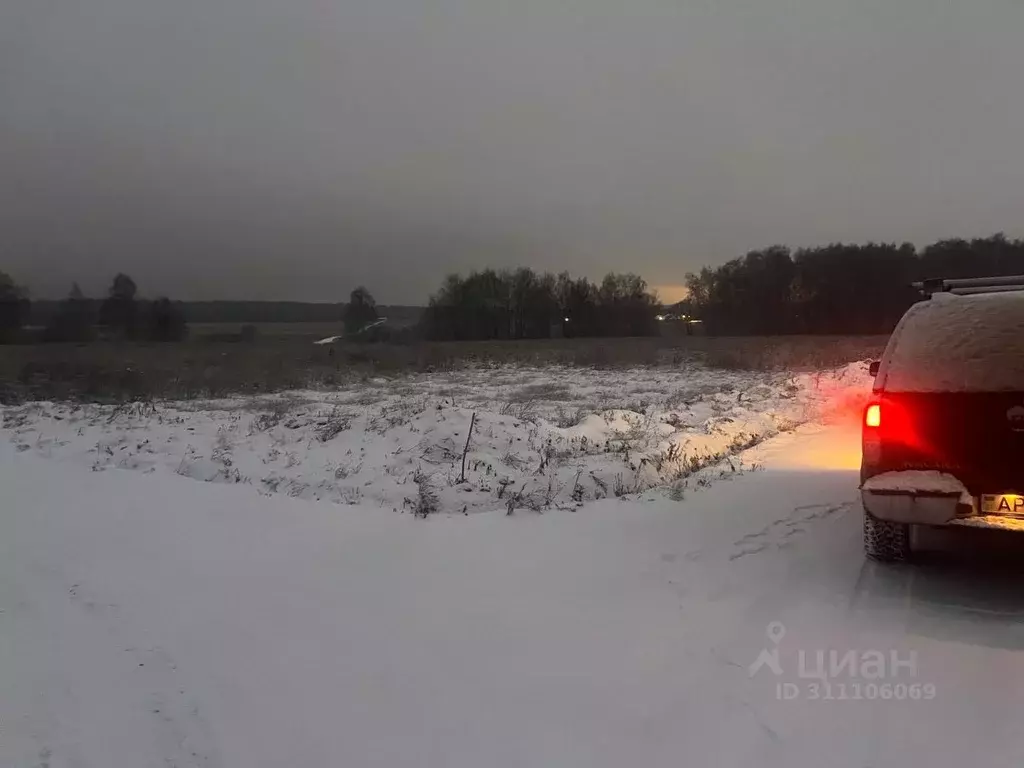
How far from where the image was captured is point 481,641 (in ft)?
13.1

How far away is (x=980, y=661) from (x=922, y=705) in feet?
2.12

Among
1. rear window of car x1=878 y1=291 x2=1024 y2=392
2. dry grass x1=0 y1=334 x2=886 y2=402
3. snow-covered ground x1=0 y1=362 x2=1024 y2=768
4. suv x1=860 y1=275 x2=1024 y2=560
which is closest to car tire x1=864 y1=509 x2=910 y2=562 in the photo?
suv x1=860 y1=275 x2=1024 y2=560

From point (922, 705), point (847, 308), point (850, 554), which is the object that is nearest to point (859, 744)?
point (922, 705)

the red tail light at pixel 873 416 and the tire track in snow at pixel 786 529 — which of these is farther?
the tire track in snow at pixel 786 529

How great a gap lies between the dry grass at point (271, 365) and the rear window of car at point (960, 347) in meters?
15.1

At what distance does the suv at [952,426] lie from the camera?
4.25 m

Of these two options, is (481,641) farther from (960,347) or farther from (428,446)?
(428,446)

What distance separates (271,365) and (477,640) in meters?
32.1

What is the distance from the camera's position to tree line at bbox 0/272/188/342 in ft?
210

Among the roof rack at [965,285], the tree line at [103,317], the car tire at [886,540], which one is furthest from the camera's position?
the tree line at [103,317]

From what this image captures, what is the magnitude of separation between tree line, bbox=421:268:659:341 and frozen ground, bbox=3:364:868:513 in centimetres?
7116

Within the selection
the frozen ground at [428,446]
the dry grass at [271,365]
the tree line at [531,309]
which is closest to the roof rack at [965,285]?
the frozen ground at [428,446]

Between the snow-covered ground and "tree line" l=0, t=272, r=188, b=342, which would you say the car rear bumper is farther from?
"tree line" l=0, t=272, r=188, b=342

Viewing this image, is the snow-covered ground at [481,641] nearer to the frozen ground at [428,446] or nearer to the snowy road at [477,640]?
the snowy road at [477,640]
